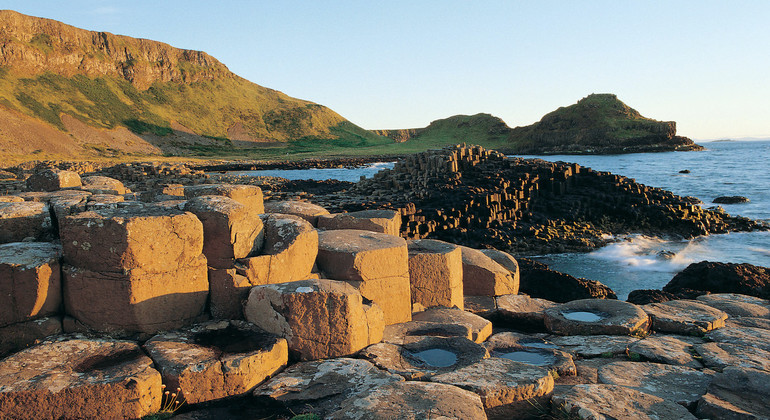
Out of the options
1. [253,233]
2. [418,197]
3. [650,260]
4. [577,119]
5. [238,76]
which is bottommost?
[650,260]

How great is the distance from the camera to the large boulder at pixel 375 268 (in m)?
6.65

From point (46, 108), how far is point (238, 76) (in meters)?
92.5

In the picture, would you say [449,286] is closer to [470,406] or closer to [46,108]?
[470,406]

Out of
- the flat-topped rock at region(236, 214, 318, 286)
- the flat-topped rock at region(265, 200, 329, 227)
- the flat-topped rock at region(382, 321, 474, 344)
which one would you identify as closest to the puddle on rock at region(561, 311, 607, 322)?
the flat-topped rock at region(382, 321, 474, 344)

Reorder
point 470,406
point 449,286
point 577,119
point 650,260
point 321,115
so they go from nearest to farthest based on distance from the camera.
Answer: point 470,406 < point 449,286 < point 650,260 < point 577,119 < point 321,115

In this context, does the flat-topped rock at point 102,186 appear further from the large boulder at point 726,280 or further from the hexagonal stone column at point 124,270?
the large boulder at point 726,280

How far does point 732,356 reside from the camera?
6020mm

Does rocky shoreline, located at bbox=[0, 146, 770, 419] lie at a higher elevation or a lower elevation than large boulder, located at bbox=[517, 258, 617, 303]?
higher

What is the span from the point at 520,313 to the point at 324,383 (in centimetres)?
465

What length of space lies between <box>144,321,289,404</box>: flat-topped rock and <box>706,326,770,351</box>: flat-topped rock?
19.4ft

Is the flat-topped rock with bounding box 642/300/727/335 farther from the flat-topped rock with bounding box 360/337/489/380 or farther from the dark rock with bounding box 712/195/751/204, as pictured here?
the dark rock with bounding box 712/195/751/204

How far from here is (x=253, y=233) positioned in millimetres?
6297

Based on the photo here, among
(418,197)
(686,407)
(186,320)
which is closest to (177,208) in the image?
(186,320)

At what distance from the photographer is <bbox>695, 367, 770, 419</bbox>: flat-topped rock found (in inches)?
171
